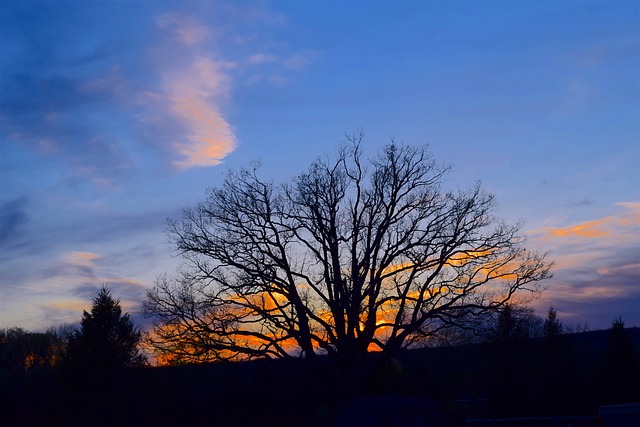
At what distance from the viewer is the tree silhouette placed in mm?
49344

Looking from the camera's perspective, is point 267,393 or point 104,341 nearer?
point 267,393

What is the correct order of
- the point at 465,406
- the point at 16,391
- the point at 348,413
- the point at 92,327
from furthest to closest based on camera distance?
the point at 465,406 < the point at 92,327 < the point at 16,391 < the point at 348,413

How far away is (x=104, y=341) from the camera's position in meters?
51.0

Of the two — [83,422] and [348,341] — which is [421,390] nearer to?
[348,341]

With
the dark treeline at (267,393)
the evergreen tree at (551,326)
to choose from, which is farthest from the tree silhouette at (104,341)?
the evergreen tree at (551,326)

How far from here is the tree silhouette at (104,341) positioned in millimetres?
49344

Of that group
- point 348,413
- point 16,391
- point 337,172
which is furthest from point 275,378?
point 16,391

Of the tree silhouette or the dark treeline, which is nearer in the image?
the dark treeline

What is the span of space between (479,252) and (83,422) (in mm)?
23326

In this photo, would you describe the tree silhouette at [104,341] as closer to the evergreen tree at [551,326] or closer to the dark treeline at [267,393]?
the dark treeline at [267,393]

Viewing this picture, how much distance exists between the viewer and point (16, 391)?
48125mm

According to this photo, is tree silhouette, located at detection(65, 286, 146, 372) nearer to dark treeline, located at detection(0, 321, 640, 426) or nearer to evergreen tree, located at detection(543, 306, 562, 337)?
dark treeline, located at detection(0, 321, 640, 426)

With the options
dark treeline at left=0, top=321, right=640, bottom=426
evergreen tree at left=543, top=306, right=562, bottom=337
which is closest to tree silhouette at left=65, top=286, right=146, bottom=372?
dark treeline at left=0, top=321, right=640, bottom=426

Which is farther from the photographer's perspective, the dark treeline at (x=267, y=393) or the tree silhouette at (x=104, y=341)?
the tree silhouette at (x=104, y=341)
